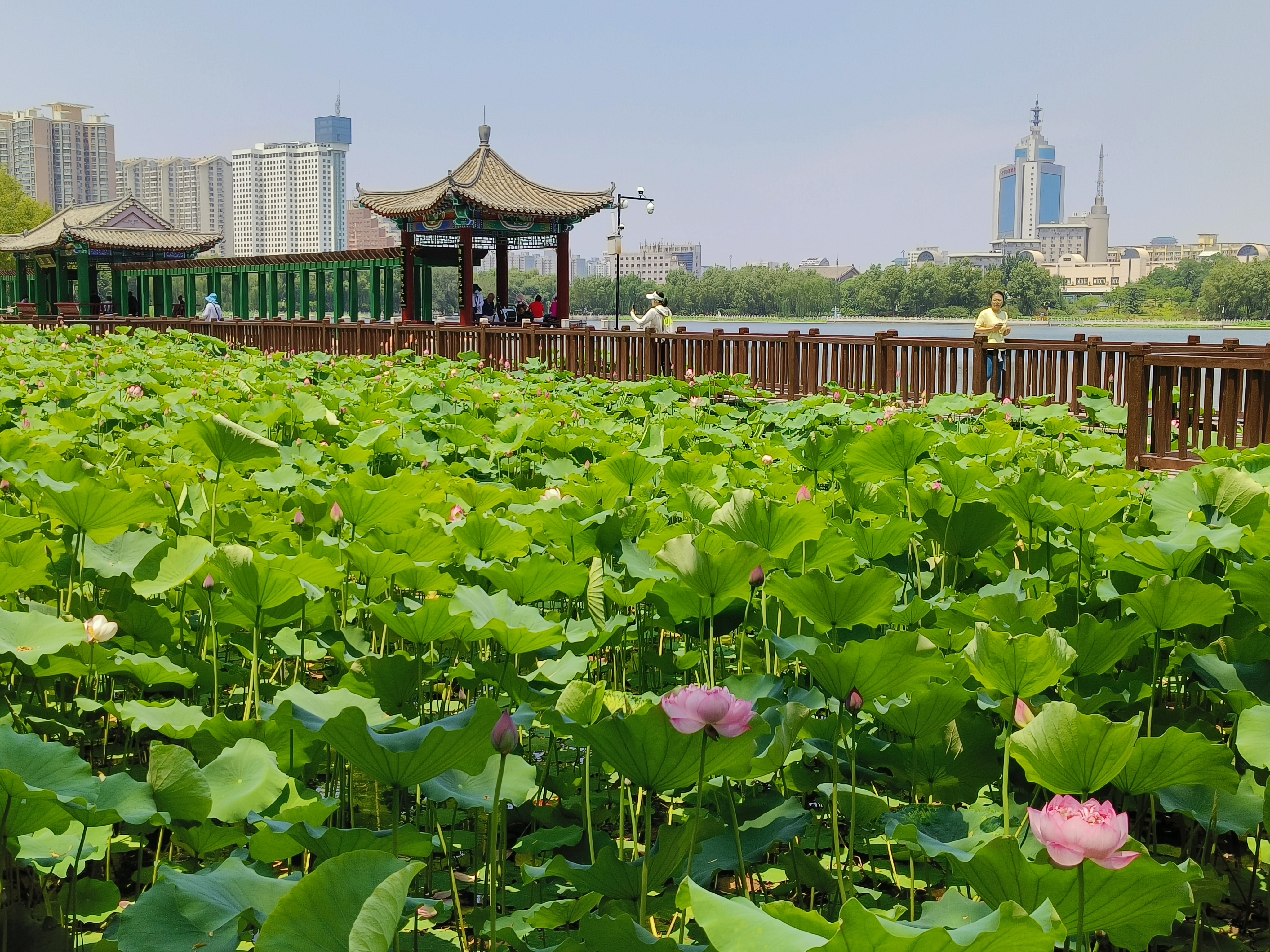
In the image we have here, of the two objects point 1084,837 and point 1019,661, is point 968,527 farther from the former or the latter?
point 1084,837

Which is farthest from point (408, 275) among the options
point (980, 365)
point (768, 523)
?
point (768, 523)

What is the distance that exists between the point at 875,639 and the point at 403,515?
1.47 metres

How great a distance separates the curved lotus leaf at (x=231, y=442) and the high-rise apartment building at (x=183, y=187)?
171m

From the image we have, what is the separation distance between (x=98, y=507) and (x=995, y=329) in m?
9.14

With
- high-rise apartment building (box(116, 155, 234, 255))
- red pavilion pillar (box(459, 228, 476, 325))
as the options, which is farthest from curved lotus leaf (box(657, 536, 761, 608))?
high-rise apartment building (box(116, 155, 234, 255))

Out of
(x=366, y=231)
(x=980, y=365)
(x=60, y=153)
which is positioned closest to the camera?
(x=980, y=365)

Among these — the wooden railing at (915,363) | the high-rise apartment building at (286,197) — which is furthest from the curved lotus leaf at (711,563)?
the high-rise apartment building at (286,197)

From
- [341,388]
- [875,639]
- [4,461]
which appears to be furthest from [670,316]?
[875,639]

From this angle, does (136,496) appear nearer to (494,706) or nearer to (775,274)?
(494,706)

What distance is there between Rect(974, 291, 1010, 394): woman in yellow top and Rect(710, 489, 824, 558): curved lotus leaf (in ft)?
25.2

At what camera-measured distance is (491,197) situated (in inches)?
855

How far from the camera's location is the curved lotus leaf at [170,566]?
2.15 metres

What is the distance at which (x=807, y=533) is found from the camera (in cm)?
225

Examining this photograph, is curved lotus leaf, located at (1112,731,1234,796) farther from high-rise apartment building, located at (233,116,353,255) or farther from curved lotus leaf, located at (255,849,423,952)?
high-rise apartment building, located at (233,116,353,255)
